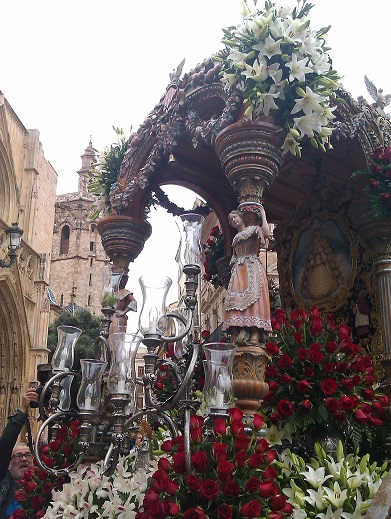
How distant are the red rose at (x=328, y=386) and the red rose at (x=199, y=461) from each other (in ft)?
4.20

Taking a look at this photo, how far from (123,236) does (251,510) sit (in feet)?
13.0

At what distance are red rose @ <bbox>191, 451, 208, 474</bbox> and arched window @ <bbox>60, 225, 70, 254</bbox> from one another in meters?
54.9

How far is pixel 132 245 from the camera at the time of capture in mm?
6617

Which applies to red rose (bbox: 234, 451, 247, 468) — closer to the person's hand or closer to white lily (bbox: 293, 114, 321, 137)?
the person's hand

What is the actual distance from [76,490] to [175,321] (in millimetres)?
1404

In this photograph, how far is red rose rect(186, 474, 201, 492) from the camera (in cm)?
314

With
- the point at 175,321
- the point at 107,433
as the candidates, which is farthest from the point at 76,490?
the point at 175,321

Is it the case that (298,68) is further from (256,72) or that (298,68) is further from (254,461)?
(254,461)

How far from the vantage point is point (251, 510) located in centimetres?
303

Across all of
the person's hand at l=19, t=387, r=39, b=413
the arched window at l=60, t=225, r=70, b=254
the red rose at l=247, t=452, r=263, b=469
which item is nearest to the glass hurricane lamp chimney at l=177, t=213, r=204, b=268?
the red rose at l=247, t=452, r=263, b=469

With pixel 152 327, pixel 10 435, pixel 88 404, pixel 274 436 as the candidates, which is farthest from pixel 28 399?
pixel 274 436

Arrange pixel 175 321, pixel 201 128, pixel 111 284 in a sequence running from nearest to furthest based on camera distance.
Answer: pixel 175 321, pixel 201 128, pixel 111 284

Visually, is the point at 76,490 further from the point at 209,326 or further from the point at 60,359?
the point at 209,326

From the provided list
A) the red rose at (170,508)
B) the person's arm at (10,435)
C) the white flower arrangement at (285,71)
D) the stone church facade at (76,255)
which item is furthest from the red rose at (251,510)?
the stone church facade at (76,255)
